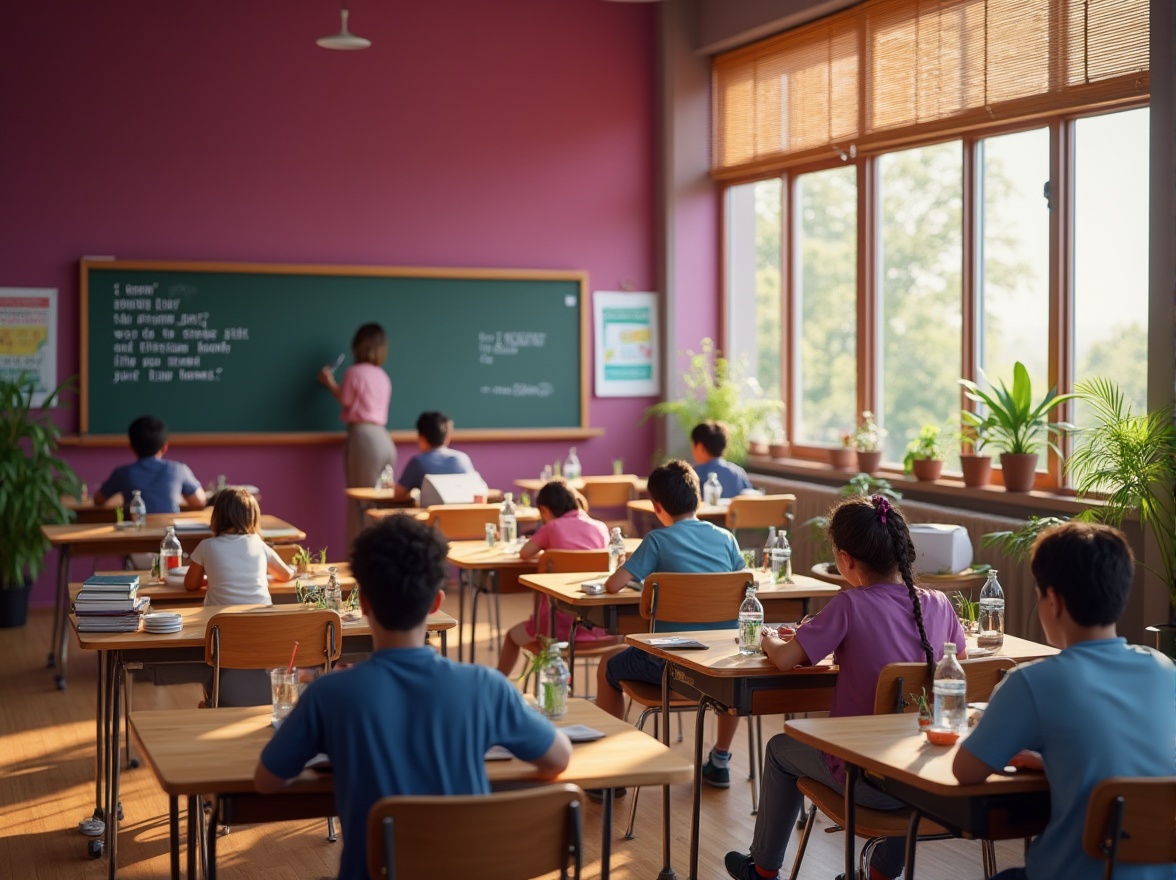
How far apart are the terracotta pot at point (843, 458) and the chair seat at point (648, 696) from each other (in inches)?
160

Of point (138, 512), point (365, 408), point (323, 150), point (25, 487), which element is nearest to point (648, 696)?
point (138, 512)

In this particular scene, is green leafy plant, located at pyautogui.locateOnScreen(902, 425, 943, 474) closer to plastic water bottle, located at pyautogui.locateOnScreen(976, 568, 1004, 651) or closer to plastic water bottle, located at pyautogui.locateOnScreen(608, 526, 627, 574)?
plastic water bottle, located at pyautogui.locateOnScreen(608, 526, 627, 574)

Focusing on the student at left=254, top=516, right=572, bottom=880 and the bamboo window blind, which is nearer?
the student at left=254, top=516, right=572, bottom=880

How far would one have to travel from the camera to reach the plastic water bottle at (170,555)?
16.9ft

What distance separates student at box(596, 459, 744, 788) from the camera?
190 inches

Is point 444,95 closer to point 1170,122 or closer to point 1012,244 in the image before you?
point 1012,244

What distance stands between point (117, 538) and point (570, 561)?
7.37 feet

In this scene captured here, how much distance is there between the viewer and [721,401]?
9359mm

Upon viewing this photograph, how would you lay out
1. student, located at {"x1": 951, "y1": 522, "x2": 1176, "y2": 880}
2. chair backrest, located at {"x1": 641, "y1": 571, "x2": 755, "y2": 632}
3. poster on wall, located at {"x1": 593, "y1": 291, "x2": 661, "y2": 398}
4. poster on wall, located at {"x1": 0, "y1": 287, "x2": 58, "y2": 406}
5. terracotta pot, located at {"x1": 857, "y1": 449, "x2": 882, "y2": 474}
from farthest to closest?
poster on wall, located at {"x1": 593, "y1": 291, "x2": 661, "y2": 398}
poster on wall, located at {"x1": 0, "y1": 287, "x2": 58, "y2": 406}
terracotta pot, located at {"x1": 857, "y1": 449, "x2": 882, "y2": 474}
chair backrest, located at {"x1": 641, "y1": 571, "x2": 755, "y2": 632}
student, located at {"x1": 951, "y1": 522, "x2": 1176, "y2": 880}

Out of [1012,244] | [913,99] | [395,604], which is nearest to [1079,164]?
[1012,244]

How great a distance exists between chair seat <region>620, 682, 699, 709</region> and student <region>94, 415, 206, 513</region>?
3353 millimetres

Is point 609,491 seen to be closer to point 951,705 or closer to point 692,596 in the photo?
point 692,596

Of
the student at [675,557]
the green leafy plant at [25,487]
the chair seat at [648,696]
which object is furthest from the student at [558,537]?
the green leafy plant at [25,487]

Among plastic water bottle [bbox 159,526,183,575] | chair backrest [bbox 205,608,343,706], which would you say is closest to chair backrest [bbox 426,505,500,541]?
plastic water bottle [bbox 159,526,183,575]
